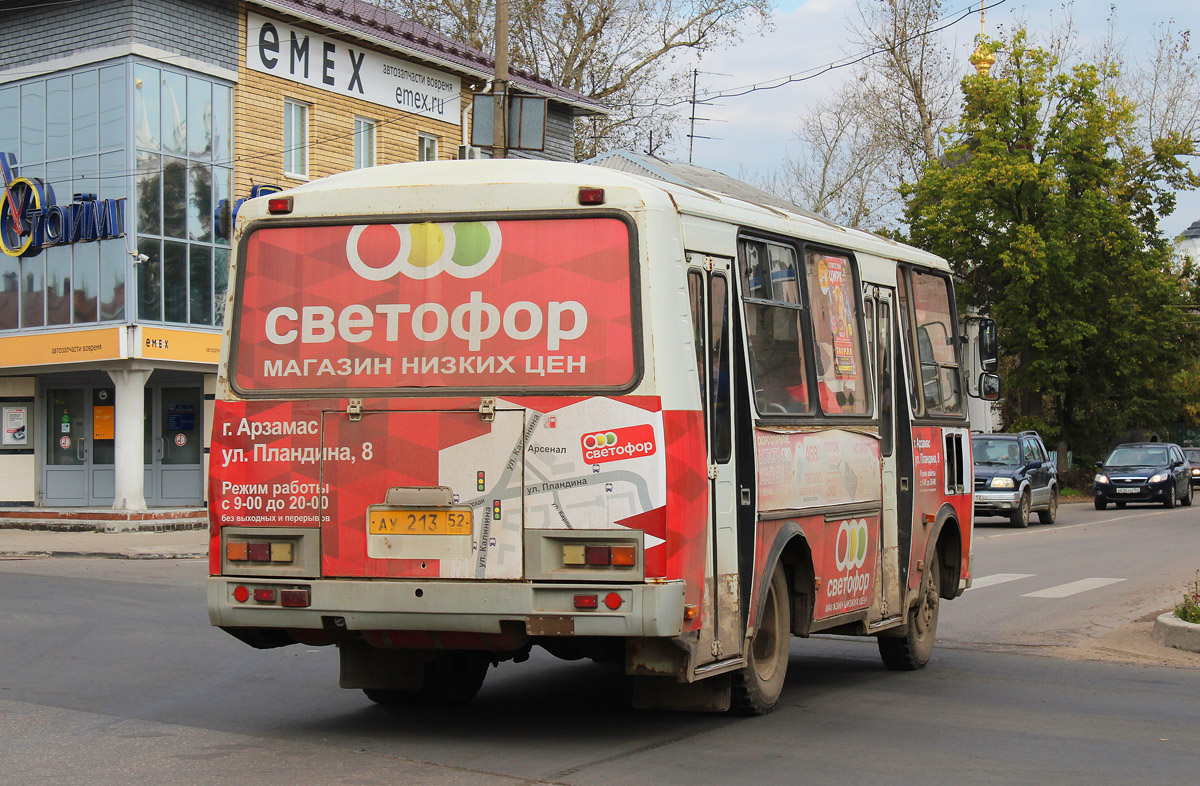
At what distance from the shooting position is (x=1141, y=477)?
125 feet

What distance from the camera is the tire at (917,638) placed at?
1097 cm

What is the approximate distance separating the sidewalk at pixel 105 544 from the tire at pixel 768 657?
1360 centimetres

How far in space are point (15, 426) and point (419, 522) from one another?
25751 millimetres

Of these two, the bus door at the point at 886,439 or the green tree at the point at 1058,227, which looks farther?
the green tree at the point at 1058,227

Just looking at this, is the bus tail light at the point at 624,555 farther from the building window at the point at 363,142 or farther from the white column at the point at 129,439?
the building window at the point at 363,142

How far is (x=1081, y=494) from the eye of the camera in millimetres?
47000

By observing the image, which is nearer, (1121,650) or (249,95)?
(1121,650)

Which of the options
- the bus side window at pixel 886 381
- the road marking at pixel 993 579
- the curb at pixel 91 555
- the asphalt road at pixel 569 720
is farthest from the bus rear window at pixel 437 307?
the curb at pixel 91 555

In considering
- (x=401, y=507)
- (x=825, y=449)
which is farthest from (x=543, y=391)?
(x=825, y=449)

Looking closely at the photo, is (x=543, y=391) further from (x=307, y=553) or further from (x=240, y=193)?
(x=240, y=193)

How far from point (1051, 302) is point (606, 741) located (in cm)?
4040

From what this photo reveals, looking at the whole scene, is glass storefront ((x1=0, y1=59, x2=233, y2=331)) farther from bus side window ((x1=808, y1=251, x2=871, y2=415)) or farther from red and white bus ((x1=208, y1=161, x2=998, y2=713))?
red and white bus ((x1=208, y1=161, x2=998, y2=713))

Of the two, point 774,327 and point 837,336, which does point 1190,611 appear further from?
point 774,327

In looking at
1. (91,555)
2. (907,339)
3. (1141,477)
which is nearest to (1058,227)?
(1141,477)
